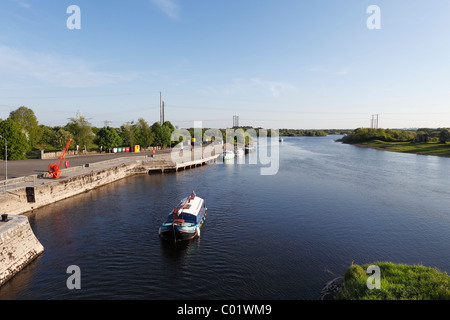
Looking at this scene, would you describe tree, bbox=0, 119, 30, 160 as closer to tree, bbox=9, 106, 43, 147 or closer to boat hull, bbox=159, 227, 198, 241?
tree, bbox=9, 106, 43, 147

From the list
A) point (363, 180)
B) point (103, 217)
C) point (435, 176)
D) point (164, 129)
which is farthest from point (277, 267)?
point (164, 129)

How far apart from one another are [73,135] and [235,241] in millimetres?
87269

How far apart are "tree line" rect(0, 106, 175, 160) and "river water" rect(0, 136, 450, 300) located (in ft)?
110

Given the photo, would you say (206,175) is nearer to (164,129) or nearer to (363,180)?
(363,180)

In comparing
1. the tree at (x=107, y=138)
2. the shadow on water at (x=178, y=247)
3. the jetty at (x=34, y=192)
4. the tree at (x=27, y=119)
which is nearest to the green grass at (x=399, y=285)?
the shadow on water at (x=178, y=247)

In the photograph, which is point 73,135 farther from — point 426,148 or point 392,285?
point 426,148

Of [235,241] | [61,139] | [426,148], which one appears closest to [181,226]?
[235,241]

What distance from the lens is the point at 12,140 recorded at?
66.2 m

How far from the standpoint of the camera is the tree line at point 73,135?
67500 millimetres

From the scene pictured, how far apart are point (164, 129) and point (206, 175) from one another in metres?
57.2

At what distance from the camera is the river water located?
19.9 m

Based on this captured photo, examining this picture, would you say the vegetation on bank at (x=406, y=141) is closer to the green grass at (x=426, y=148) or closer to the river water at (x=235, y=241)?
the green grass at (x=426, y=148)

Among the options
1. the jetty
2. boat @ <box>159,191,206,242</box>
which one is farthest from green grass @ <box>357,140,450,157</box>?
boat @ <box>159,191,206,242</box>
